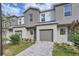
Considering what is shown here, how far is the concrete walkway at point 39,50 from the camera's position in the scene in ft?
7.07

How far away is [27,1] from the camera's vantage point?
2.18 metres

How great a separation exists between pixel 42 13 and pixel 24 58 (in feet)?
2.19

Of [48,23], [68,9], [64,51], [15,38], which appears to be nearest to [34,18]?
[48,23]

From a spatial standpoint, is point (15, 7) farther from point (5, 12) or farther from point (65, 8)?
point (65, 8)

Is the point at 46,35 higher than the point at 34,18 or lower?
lower

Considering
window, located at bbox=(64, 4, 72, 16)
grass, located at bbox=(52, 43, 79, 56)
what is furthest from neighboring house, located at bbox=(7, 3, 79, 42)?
grass, located at bbox=(52, 43, 79, 56)

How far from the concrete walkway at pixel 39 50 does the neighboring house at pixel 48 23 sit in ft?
0.23

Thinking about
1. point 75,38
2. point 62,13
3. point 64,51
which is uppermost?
point 62,13

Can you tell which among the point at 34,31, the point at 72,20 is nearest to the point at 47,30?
the point at 34,31

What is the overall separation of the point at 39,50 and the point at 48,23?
392mm

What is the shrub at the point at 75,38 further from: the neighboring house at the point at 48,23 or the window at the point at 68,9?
the window at the point at 68,9

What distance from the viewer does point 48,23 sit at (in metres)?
2.20

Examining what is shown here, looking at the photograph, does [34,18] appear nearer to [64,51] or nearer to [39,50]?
[39,50]

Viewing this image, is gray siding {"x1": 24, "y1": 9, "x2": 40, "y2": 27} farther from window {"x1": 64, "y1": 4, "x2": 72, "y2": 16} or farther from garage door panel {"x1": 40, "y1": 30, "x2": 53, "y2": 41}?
window {"x1": 64, "y1": 4, "x2": 72, "y2": 16}
